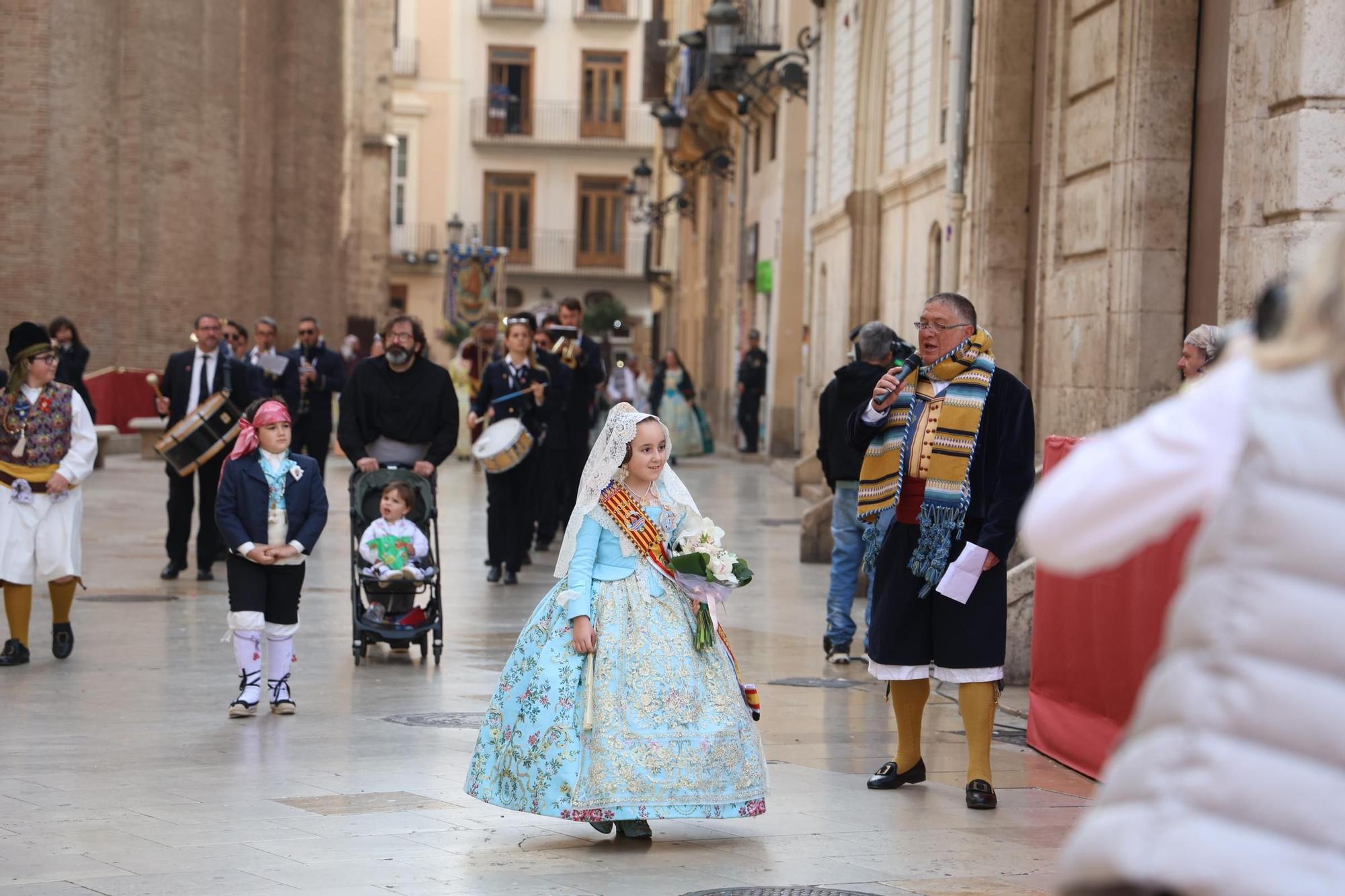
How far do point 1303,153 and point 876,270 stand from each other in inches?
577

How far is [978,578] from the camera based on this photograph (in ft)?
25.3

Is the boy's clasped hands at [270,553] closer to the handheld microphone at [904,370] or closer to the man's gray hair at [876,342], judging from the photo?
the handheld microphone at [904,370]

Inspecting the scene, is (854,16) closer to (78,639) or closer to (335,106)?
(78,639)

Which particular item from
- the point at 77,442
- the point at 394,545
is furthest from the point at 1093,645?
the point at 77,442

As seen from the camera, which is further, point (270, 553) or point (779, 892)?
point (270, 553)

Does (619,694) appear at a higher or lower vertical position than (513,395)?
lower

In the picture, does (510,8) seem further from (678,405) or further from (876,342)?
(876,342)

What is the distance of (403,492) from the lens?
38.6 feet

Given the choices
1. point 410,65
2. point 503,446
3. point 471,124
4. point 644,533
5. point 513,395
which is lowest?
Answer: point 503,446

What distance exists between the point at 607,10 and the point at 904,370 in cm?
6459

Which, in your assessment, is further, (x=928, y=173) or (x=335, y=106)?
(x=335, y=106)

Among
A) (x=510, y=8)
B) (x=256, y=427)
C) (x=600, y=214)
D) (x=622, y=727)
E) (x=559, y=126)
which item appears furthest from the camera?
(x=600, y=214)

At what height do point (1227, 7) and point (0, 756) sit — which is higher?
point (1227, 7)

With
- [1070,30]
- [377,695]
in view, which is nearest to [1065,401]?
[1070,30]
